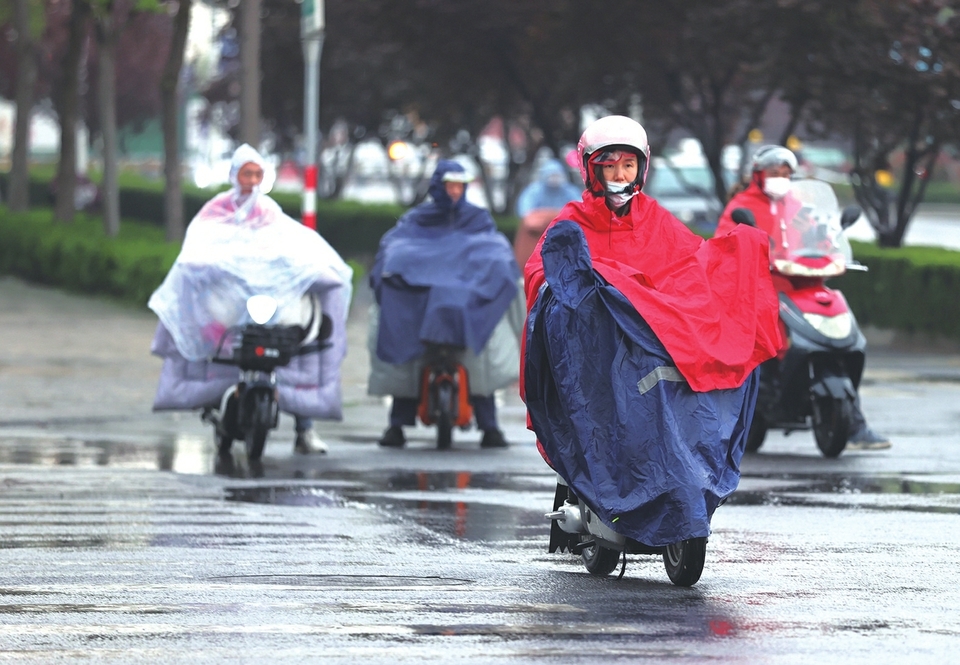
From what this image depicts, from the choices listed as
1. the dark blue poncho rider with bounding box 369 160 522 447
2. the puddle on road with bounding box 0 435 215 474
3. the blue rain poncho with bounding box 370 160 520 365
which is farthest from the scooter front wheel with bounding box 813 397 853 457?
the puddle on road with bounding box 0 435 215 474

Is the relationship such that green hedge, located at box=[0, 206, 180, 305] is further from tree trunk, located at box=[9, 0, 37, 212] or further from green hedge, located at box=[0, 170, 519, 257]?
green hedge, located at box=[0, 170, 519, 257]

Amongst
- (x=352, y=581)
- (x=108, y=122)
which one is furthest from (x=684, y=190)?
(x=352, y=581)

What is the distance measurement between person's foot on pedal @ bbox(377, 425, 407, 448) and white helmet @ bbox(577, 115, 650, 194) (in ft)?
19.5

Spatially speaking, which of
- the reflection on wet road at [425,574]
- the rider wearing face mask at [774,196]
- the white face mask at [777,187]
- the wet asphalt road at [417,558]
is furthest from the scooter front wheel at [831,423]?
the white face mask at [777,187]

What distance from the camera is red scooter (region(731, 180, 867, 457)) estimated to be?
13.2 meters

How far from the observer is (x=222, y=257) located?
12711mm

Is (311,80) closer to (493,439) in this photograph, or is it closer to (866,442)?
(493,439)

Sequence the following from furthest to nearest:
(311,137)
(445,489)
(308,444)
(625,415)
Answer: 1. (311,137)
2. (308,444)
3. (445,489)
4. (625,415)

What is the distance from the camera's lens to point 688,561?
304 inches

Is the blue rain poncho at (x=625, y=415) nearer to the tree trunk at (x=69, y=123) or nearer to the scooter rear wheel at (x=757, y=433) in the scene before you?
the scooter rear wheel at (x=757, y=433)

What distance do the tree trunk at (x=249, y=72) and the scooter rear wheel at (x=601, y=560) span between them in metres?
13.9

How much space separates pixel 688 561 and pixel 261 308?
529 cm

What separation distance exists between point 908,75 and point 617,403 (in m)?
15.0

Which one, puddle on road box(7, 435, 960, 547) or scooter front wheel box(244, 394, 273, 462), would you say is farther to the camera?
scooter front wheel box(244, 394, 273, 462)
